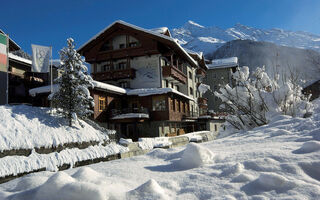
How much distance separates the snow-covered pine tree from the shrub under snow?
25.0 ft

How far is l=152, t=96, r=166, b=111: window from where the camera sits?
21766 millimetres

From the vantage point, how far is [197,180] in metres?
2.80

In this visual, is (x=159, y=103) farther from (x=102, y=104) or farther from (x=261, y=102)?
(x=261, y=102)

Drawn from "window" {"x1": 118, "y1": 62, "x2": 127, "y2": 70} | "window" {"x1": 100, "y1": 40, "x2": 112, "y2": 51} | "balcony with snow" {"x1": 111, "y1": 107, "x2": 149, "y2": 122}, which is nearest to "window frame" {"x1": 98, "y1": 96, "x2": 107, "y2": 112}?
"balcony with snow" {"x1": 111, "y1": 107, "x2": 149, "y2": 122}

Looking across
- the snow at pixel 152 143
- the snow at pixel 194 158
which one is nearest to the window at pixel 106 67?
the snow at pixel 152 143

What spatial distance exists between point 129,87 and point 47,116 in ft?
47.3

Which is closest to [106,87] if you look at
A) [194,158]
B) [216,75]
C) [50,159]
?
[50,159]

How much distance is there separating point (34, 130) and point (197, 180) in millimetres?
8859

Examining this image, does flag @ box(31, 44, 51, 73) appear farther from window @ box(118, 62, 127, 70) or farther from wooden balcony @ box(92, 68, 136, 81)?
window @ box(118, 62, 127, 70)

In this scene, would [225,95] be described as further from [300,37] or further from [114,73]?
[300,37]

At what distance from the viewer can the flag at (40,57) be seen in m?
13.7

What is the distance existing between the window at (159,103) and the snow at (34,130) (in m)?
9.82

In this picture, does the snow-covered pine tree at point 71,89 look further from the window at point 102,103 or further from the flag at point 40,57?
the window at point 102,103

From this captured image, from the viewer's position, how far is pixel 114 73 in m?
24.8
